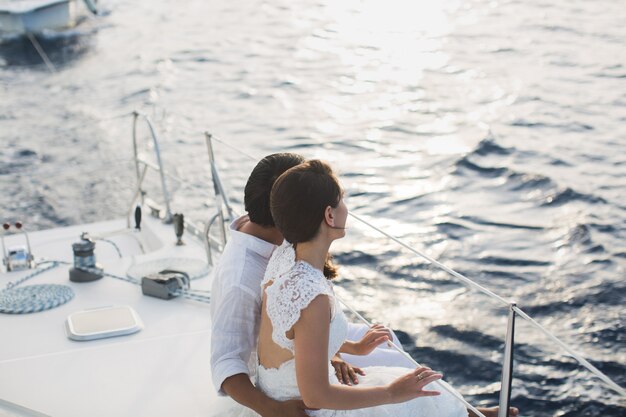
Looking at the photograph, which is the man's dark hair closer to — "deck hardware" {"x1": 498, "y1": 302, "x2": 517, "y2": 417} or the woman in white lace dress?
the woman in white lace dress

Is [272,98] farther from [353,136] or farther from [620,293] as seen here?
[620,293]

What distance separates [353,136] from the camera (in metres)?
10.4

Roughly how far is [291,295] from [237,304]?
0.35m

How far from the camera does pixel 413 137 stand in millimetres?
10219

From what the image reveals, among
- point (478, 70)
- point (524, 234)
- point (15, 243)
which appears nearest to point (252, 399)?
point (15, 243)

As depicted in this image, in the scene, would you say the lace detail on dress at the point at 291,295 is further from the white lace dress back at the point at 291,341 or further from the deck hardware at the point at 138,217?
the deck hardware at the point at 138,217

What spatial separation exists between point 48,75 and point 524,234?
32.6 ft

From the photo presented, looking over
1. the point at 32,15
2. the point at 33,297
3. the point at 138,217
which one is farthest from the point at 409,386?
the point at 32,15

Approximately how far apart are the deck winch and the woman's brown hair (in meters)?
1.91

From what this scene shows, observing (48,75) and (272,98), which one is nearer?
(272,98)

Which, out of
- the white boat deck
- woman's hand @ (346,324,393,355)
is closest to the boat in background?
the white boat deck

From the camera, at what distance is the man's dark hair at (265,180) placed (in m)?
1.96

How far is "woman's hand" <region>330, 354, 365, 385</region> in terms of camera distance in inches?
80.5

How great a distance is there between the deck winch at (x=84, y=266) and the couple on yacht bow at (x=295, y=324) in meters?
1.48
